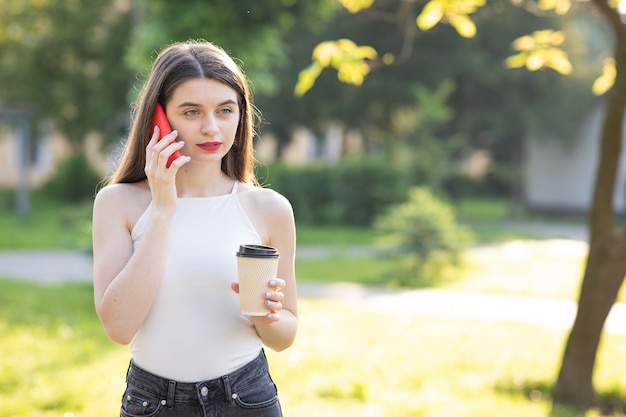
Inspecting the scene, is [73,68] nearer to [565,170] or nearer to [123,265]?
[565,170]

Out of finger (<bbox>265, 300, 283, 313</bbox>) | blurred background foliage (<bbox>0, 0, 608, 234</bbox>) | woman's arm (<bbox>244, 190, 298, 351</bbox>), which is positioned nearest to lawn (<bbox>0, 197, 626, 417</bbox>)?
woman's arm (<bbox>244, 190, 298, 351</bbox>)

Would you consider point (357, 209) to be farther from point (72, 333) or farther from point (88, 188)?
point (72, 333)

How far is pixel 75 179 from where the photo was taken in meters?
28.4

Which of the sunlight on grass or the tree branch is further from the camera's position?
the sunlight on grass

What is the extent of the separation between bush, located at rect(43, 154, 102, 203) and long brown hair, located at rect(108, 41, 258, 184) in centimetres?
2672

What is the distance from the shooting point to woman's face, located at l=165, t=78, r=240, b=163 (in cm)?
225

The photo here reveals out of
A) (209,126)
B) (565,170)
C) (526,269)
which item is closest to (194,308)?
(209,126)

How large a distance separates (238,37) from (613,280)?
5821 millimetres

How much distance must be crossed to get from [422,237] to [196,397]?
1047 cm

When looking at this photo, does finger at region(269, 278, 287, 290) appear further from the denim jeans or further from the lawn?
the lawn

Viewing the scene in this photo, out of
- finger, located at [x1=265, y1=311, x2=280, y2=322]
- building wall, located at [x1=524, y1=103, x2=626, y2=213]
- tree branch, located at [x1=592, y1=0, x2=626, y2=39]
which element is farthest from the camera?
building wall, located at [x1=524, y1=103, x2=626, y2=213]

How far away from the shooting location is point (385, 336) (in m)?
8.06

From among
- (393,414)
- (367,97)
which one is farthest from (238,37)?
(367,97)

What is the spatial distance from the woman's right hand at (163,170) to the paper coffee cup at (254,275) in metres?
0.24
